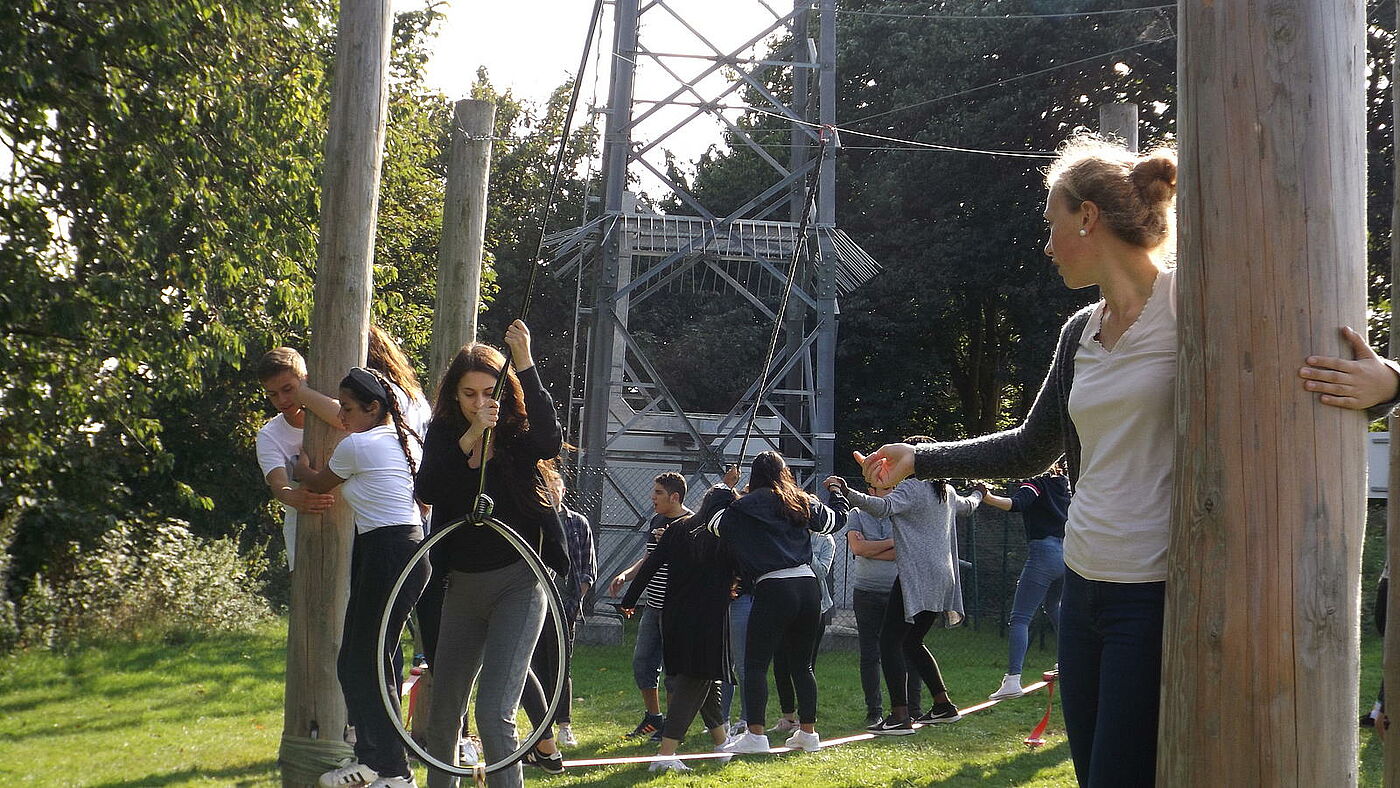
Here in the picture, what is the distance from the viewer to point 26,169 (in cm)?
1049

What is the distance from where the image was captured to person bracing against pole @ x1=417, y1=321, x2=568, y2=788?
4.95 m

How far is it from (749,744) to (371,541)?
349 cm

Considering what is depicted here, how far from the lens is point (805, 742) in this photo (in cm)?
830

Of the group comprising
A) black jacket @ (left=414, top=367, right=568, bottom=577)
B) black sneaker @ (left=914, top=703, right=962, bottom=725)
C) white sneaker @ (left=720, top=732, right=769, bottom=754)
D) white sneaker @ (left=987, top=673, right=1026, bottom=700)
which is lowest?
white sneaker @ (left=720, top=732, right=769, bottom=754)

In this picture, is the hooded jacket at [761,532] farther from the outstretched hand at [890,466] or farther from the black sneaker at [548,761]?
the outstretched hand at [890,466]

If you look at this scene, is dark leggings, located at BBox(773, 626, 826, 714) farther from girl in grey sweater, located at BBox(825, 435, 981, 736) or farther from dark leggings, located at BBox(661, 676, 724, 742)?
dark leggings, located at BBox(661, 676, 724, 742)

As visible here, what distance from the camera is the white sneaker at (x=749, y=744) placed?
8.05 metres

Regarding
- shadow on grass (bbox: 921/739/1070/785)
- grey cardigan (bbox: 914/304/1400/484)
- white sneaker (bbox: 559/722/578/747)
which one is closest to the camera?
grey cardigan (bbox: 914/304/1400/484)

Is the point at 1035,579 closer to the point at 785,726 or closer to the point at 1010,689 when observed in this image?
the point at 1010,689

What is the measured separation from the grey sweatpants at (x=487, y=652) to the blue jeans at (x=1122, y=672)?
2.65m

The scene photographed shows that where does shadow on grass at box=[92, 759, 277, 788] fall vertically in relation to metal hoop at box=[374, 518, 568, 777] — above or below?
below

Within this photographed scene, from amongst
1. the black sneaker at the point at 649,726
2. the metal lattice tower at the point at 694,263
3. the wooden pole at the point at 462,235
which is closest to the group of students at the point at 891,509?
the black sneaker at the point at 649,726

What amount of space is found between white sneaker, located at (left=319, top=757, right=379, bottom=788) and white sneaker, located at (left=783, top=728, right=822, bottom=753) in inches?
135

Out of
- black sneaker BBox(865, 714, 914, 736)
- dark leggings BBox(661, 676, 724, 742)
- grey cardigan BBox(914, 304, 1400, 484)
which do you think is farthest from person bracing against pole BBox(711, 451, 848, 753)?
grey cardigan BBox(914, 304, 1400, 484)
